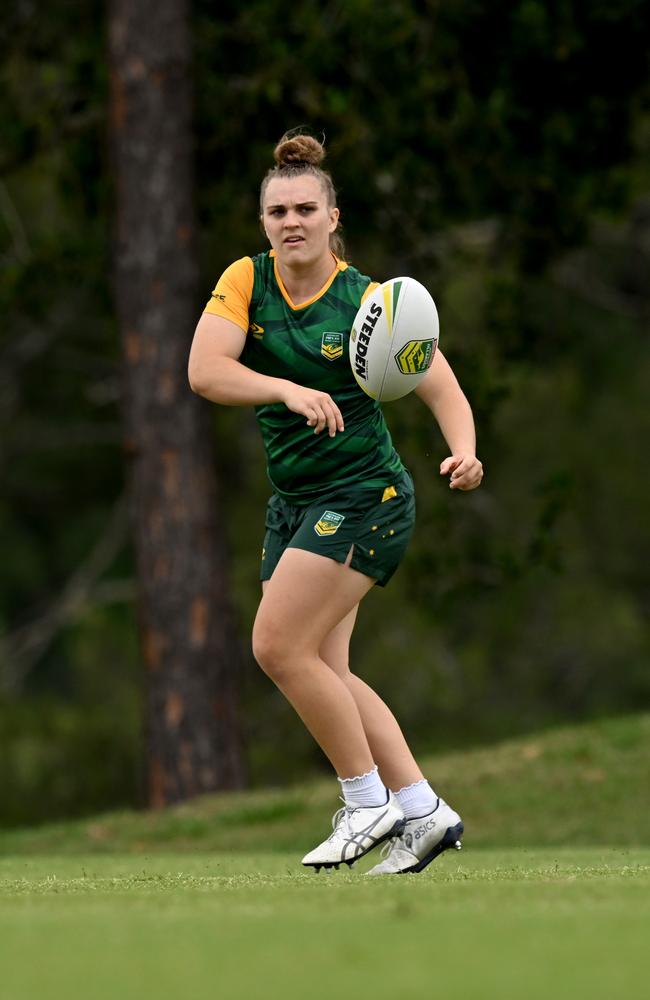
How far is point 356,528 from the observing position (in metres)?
5.85

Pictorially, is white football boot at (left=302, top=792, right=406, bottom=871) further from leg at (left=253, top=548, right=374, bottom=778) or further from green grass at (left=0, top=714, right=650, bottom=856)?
green grass at (left=0, top=714, right=650, bottom=856)

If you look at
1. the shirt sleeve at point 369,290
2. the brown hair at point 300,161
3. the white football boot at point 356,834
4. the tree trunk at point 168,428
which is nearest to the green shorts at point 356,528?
the shirt sleeve at point 369,290

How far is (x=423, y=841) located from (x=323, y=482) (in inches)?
46.4

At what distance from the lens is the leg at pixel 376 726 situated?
19.9ft

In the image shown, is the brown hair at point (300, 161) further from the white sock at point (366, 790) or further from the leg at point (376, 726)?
the white sock at point (366, 790)

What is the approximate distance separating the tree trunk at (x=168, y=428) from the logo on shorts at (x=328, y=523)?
6.96 m

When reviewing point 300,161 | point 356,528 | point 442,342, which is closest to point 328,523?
point 356,528

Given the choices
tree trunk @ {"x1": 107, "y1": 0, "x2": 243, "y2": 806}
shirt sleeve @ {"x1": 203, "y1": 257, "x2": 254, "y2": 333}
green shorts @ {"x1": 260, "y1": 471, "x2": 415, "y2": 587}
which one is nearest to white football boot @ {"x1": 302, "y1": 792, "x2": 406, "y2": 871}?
green shorts @ {"x1": 260, "y1": 471, "x2": 415, "y2": 587}

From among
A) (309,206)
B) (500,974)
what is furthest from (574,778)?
(500,974)

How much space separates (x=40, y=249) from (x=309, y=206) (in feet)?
29.6

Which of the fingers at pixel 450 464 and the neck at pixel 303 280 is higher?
the neck at pixel 303 280

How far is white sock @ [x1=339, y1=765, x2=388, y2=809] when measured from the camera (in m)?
5.79

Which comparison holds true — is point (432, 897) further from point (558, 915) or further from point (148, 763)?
point (148, 763)

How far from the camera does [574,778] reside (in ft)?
36.9
